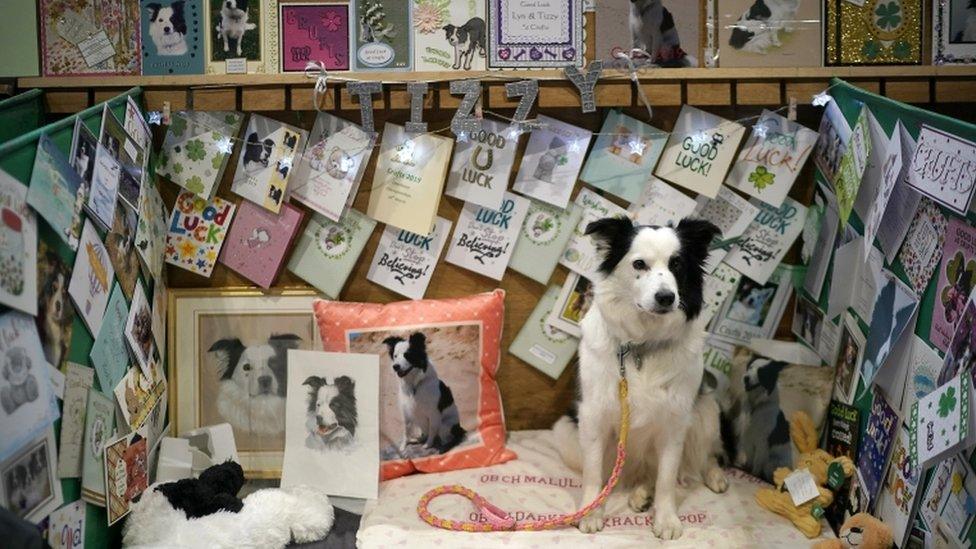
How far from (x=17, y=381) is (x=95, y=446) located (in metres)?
0.41

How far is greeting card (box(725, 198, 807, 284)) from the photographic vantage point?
2777mm

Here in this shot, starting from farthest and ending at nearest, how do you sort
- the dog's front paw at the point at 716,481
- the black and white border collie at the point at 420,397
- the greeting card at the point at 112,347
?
the black and white border collie at the point at 420,397 < the dog's front paw at the point at 716,481 < the greeting card at the point at 112,347

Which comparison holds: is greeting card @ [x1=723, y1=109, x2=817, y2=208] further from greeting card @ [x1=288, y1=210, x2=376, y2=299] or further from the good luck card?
greeting card @ [x1=288, y1=210, x2=376, y2=299]

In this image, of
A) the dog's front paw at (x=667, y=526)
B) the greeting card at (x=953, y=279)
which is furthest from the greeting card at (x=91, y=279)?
the greeting card at (x=953, y=279)

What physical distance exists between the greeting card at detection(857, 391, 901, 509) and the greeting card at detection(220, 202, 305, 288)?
1636 millimetres

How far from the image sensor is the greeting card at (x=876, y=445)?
2174 mm

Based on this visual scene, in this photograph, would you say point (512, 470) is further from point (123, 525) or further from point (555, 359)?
point (123, 525)

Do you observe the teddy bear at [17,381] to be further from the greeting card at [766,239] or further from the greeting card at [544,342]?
→ the greeting card at [766,239]

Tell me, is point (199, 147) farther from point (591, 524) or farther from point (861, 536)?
point (861, 536)

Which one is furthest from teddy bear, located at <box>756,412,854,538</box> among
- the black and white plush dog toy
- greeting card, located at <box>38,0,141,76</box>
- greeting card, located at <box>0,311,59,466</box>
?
greeting card, located at <box>38,0,141,76</box>

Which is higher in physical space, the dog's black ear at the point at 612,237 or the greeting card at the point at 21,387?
the dog's black ear at the point at 612,237

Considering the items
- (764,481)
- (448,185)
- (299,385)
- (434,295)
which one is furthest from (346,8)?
(764,481)

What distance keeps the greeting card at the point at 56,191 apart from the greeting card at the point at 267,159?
67cm

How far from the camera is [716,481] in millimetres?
2580
